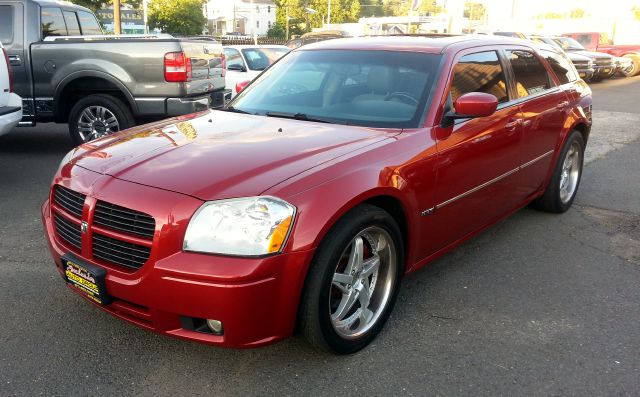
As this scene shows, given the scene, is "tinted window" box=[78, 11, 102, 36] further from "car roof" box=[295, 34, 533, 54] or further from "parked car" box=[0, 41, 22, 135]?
"car roof" box=[295, 34, 533, 54]

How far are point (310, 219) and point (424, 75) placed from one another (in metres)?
1.59

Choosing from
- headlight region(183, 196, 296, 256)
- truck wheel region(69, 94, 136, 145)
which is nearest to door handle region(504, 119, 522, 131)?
headlight region(183, 196, 296, 256)

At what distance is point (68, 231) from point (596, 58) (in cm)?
2126

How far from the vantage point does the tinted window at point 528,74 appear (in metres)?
4.56

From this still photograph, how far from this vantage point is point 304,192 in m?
2.64

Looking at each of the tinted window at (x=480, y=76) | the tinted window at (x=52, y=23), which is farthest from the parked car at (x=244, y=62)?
the tinted window at (x=480, y=76)

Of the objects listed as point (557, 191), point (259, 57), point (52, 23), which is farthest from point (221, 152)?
point (259, 57)

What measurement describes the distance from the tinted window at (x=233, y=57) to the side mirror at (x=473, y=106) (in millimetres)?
8320

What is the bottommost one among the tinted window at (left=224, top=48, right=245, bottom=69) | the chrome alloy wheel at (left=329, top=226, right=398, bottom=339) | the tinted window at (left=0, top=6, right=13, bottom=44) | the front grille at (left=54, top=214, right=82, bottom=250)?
the chrome alloy wheel at (left=329, top=226, right=398, bottom=339)

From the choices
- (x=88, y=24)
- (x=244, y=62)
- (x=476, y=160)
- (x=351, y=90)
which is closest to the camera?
(x=476, y=160)

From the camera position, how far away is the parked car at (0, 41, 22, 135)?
600cm

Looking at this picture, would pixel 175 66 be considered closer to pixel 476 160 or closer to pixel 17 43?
pixel 17 43

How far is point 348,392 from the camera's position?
8.92 feet

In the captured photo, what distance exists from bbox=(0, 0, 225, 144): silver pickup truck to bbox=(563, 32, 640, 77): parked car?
21.2 meters
